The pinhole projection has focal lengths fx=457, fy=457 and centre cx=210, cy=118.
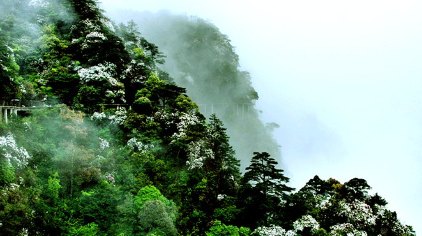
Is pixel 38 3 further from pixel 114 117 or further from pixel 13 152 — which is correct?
pixel 13 152

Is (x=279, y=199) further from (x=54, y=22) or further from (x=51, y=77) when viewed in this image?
(x=54, y=22)

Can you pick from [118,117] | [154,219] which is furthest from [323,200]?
[118,117]

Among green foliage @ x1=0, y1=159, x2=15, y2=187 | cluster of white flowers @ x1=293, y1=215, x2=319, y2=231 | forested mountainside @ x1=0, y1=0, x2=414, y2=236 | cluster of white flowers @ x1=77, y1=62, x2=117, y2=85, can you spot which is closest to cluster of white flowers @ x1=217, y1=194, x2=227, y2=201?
forested mountainside @ x1=0, y1=0, x2=414, y2=236

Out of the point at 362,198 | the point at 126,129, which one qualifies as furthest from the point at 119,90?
the point at 362,198

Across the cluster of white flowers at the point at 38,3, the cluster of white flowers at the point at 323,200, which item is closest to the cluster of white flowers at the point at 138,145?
the cluster of white flowers at the point at 323,200

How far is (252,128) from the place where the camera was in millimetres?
106312

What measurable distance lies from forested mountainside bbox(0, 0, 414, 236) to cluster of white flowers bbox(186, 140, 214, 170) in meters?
0.11

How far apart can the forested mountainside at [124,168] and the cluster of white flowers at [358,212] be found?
94 millimetres

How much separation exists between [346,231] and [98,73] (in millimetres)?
37034

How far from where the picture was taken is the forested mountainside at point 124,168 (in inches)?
1321

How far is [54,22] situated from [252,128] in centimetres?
5133

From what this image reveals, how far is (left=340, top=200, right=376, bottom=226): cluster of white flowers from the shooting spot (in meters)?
35.3

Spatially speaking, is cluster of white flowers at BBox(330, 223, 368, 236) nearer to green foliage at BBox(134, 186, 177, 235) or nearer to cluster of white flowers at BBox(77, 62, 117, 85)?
green foliage at BBox(134, 186, 177, 235)

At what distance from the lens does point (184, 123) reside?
52.6 metres
